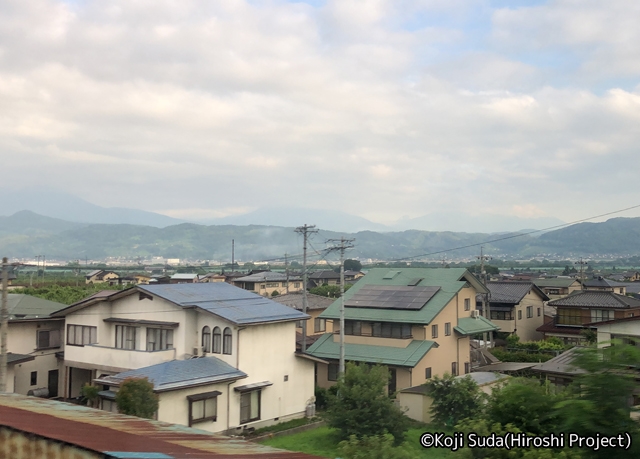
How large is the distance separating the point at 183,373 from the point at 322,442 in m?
6.16

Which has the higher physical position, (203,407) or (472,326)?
(472,326)

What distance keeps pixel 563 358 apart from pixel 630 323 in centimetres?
481

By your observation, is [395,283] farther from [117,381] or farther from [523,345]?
[117,381]

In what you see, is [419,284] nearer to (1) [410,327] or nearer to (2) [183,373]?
(1) [410,327]

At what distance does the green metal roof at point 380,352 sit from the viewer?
2783 cm

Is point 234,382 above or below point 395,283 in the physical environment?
below

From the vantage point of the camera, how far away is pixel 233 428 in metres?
22.7

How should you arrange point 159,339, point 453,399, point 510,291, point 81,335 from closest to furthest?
1. point 453,399
2. point 159,339
3. point 81,335
4. point 510,291

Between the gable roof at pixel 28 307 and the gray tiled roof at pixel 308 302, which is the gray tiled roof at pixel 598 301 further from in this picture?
the gable roof at pixel 28 307

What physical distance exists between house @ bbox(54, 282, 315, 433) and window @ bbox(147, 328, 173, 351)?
0.15 ft

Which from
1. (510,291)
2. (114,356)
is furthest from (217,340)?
(510,291)

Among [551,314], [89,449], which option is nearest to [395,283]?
[551,314]

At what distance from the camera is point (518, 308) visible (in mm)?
46562

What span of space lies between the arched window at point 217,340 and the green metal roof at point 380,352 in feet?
27.1
